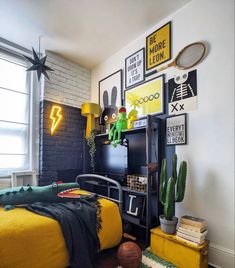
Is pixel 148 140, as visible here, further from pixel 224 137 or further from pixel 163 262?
pixel 163 262

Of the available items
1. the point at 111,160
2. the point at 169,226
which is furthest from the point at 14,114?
the point at 169,226

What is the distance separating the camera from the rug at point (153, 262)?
158cm

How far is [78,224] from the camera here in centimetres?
146

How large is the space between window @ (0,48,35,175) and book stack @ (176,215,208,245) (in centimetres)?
222

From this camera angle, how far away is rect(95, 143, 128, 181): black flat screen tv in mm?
2375

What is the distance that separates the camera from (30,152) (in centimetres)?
→ 280

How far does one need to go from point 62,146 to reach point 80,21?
1.76 m

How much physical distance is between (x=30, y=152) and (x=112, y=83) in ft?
5.39

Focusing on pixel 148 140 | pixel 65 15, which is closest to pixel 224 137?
pixel 148 140

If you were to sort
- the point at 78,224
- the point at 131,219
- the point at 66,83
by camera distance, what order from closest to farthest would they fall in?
the point at 78,224 → the point at 131,219 → the point at 66,83

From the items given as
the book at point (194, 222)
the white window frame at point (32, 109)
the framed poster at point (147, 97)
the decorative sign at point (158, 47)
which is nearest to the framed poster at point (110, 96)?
the framed poster at point (147, 97)

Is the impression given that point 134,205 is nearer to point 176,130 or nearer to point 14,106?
point 176,130

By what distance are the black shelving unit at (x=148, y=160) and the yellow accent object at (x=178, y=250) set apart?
0.62 feet

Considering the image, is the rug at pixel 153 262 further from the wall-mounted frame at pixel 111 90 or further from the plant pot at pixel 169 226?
the wall-mounted frame at pixel 111 90
